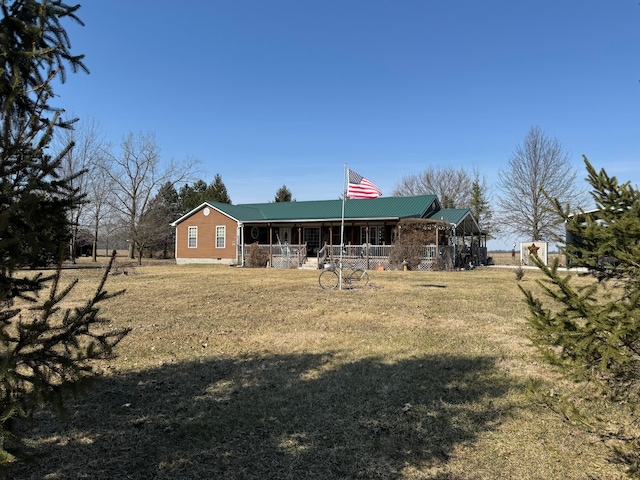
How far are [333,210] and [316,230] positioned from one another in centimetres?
277

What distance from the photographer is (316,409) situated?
4.68 meters

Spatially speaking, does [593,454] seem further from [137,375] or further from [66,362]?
[137,375]

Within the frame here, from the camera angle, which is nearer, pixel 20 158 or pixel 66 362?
pixel 66 362

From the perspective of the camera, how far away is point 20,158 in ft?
8.72

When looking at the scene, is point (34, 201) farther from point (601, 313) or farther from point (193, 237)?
point (193, 237)

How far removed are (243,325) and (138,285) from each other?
29.7ft

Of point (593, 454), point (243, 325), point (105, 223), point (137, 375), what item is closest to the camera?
point (593, 454)

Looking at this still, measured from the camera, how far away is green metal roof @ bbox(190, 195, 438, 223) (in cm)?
2798

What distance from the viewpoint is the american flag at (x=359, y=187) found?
15508 millimetres

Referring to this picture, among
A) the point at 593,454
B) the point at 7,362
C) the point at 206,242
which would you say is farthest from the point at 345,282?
the point at 206,242

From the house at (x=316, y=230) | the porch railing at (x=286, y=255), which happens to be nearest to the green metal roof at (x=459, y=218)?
the house at (x=316, y=230)

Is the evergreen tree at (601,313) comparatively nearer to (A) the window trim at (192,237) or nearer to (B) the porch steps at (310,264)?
(B) the porch steps at (310,264)

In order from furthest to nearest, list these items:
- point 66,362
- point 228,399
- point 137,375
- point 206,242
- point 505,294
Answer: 1. point 206,242
2. point 505,294
3. point 137,375
4. point 228,399
5. point 66,362

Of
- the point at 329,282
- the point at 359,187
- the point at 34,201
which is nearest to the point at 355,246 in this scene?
the point at 329,282
